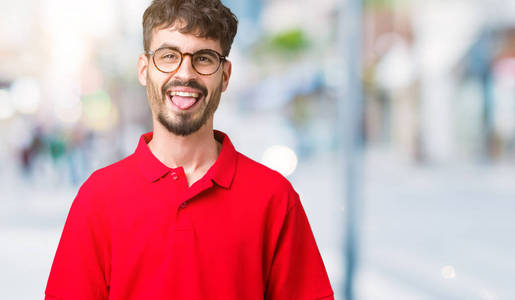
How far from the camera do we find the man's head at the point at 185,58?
1562mm

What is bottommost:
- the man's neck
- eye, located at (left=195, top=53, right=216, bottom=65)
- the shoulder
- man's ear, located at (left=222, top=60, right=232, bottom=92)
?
the shoulder

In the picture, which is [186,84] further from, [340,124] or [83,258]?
[340,124]

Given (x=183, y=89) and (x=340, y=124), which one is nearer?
(x=183, y=89)

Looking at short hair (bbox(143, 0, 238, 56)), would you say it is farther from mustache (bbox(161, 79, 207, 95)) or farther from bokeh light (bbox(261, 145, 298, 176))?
bokeh light (bbox(261, 145, 298, 176))

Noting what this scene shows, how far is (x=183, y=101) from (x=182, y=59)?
4.2 inches

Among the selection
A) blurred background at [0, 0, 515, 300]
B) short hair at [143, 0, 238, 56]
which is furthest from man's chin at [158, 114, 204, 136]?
blurred background at [0, 0, 515, 300]

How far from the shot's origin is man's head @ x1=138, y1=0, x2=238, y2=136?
1.56 meters

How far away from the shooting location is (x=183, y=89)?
5.14 ft

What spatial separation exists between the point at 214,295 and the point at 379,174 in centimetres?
1535

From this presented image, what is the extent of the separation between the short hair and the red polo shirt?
1.10ft

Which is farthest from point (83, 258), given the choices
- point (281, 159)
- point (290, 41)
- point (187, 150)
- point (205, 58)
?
point (290, 41)

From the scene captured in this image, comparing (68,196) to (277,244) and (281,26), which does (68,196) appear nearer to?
(277,244)

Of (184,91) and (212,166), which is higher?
(184,91)

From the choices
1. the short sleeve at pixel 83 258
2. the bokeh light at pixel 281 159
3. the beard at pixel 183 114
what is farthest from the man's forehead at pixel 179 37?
the bokeh light at pixel 281 159
